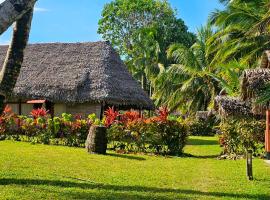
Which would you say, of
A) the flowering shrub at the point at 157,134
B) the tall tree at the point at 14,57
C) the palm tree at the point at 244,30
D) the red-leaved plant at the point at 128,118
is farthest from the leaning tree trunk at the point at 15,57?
Answer: the palm tree at the point at 244,30

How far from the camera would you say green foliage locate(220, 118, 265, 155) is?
1547 centimetres

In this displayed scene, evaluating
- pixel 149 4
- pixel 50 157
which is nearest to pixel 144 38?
pixel 149 4

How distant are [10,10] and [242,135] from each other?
1054 centimetres

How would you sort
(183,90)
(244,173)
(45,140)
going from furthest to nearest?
(183,90) < (45,140) < (244,173)

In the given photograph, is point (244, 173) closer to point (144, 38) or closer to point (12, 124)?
point (12, 124)

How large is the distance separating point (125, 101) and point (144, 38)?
15612 mm

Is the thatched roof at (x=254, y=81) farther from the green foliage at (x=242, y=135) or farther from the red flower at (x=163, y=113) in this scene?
the red flower at (x=163, y=113)

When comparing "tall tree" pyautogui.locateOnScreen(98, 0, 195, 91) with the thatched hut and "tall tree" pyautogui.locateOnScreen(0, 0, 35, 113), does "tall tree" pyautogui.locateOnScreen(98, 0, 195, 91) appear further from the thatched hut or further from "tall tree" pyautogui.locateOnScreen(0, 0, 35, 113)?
"tall tree" pyautogui.locateOnScreen(0, 0, 35, 113)

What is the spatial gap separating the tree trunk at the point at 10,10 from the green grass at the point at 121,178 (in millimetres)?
2556

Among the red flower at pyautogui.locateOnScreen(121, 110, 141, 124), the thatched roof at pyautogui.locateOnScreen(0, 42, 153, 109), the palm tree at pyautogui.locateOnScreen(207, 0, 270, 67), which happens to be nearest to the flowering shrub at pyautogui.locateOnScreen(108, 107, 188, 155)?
the red flower at pyautogui.locateOnScreen(121, 110, 141, 124)

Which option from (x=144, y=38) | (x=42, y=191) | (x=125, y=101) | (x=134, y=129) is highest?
(x=144, y=38)

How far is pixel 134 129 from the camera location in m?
15.9

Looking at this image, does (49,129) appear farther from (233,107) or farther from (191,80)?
(191,80)

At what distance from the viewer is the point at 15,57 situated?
7.92 m
